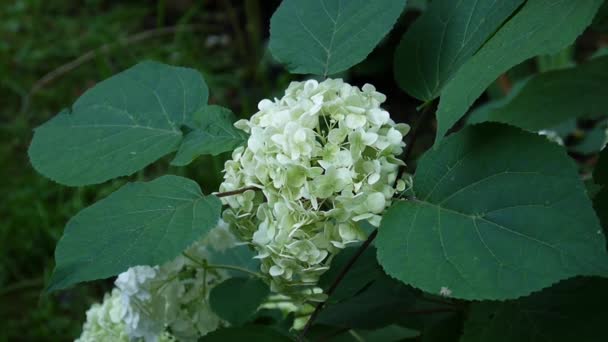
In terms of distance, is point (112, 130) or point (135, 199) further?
point (112, 130)

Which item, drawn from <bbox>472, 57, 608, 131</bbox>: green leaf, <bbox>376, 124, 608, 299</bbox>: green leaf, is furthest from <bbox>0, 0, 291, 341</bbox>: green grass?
<bbox>376, 124, 608, 299</bbox>: green leaf

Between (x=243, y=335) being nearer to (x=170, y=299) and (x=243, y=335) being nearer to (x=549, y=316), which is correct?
(x=170, y=299)

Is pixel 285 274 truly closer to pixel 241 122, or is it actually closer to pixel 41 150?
pixel 241 122

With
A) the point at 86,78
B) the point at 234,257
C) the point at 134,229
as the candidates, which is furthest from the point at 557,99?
the point at 86,78

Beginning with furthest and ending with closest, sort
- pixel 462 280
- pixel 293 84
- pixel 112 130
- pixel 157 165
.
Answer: pixel 157 165 < pixel 112 130 < pixel 293 84 < pixel 462 280

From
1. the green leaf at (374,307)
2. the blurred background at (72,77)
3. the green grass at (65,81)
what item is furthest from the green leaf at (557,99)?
the green grass at (65,81)

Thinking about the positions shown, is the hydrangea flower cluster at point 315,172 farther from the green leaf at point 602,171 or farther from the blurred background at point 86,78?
the blurred background at point 86,78

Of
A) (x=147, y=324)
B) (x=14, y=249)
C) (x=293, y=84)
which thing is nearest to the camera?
(x=293, y=84)

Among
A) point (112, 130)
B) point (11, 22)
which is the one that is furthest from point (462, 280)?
point (11, 22)
